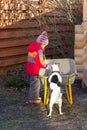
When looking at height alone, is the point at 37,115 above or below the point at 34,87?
below

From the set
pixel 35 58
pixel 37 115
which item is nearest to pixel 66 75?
pixel 35 58

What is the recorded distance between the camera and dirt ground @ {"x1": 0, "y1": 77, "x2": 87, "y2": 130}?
5828 millimetres

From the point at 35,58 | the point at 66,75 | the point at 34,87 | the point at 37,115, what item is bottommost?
the point at 37,115

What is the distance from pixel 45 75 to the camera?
6.87 meters

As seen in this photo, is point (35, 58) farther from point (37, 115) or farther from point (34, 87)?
point (37, 115)

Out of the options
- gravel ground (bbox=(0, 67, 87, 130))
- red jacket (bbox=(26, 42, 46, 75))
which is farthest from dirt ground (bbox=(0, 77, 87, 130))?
red jacket (bbox=(26, 42, 46, 75))

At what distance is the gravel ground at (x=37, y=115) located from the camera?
5.83 meters

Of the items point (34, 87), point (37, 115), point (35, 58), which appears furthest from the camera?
point (34, 87)

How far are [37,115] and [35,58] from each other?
3.36 ft

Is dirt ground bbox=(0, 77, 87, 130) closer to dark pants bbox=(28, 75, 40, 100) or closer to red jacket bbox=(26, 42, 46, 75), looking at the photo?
dark pants bbox=(28, 75, 40, 100)

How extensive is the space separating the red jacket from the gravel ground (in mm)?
649

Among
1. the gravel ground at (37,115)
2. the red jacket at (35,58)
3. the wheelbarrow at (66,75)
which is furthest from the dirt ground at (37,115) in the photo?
the red jacket at (35,58)

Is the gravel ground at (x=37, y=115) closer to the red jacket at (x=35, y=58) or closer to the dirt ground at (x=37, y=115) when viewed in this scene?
the dirt ground at (x=37, y=115)

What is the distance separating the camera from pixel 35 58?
6.86 meters
